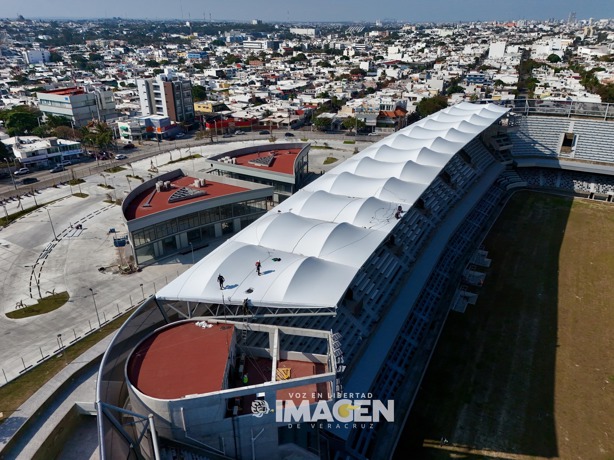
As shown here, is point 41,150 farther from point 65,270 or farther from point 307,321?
point 307,321

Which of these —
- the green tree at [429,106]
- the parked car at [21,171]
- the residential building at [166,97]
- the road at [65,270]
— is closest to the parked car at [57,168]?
the parked car at [21,171]

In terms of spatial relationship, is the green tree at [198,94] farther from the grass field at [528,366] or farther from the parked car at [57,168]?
the grass field at [528,366]

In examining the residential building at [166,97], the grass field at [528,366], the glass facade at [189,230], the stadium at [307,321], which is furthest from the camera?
Answer: the residential building at [166,97]

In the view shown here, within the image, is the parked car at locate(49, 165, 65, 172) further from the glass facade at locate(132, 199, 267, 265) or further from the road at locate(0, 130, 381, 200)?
the glass facade at locate(132, 199, 267, 265)

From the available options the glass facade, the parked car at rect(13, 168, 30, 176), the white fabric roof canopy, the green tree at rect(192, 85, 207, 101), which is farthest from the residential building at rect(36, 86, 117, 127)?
the white fabric roof canopy

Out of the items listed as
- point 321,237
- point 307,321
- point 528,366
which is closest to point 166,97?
point 321,237

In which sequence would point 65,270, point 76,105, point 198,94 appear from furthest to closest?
point 198,94 < point 76,105 < point 65,270
